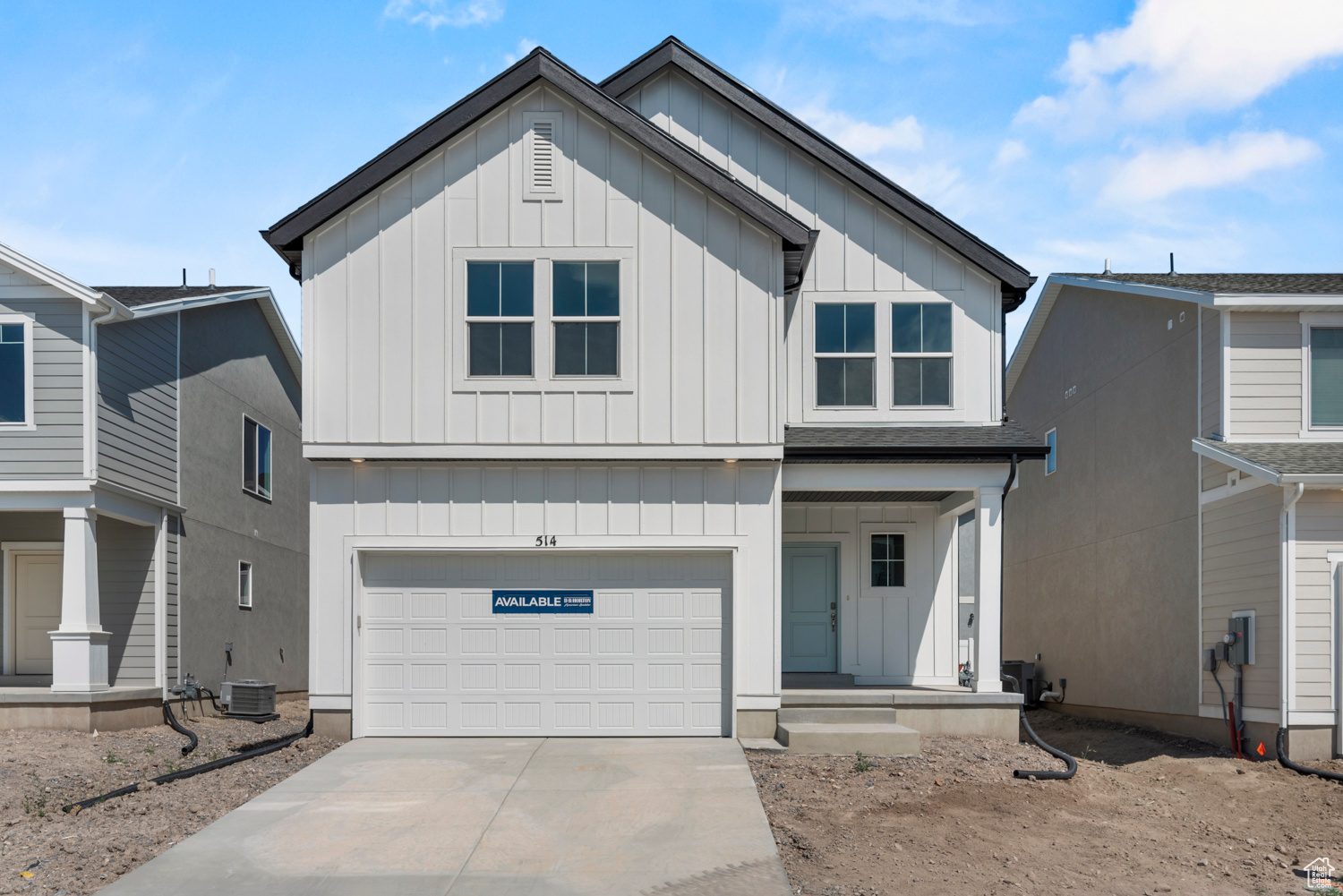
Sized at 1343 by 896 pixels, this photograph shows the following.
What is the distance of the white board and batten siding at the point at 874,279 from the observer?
13.7 meters

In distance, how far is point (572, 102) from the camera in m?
12.4

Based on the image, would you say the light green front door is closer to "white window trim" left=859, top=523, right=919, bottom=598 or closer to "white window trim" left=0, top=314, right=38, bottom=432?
"white window trim" left=859, top=523, right=919, bottom=598

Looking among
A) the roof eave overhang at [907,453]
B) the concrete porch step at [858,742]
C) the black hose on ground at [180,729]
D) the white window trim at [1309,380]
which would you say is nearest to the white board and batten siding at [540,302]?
the roof eave overhang at [907,453]

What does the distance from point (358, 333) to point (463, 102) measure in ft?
9.46

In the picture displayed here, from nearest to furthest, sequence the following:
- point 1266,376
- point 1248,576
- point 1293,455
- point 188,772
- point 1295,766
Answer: point 188,772
point 1295,766
point 1293,455
point 1248,576
point 1266,376

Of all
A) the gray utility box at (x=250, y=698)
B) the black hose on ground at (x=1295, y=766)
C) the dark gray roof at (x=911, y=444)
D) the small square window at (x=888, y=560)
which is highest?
the dark gray roof at (x=911, y=444)

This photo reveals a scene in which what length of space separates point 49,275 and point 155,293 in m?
3.82

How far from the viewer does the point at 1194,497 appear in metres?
14.7

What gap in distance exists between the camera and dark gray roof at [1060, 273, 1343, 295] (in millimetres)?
14430

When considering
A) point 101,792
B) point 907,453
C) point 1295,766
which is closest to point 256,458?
point 101,792

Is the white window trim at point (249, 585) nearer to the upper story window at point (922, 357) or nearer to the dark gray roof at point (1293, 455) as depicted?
the upper story window at point (922, 357)

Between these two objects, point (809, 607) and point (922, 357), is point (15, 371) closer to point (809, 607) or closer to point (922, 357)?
point (809, 607)

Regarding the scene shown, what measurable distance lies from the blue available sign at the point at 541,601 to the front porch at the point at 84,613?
5.81m

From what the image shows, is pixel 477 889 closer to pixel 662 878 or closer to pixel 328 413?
pixel 662 878
